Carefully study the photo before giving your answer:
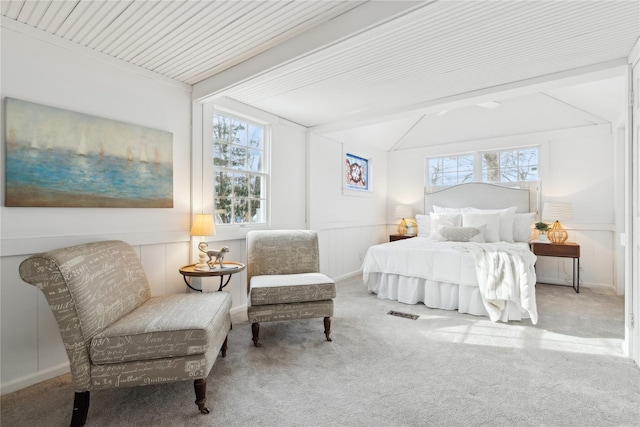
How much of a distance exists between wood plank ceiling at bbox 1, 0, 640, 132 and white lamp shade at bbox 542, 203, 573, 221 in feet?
7.85

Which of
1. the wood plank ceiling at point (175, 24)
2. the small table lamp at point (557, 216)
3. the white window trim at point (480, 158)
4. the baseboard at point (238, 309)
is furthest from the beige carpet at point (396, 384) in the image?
the white window trim at point (480, 158)

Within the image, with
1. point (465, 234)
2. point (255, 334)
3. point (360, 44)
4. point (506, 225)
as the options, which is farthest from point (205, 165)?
point (506, 225)

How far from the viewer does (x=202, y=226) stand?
2883mm

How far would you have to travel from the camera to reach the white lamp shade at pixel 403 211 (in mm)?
5844

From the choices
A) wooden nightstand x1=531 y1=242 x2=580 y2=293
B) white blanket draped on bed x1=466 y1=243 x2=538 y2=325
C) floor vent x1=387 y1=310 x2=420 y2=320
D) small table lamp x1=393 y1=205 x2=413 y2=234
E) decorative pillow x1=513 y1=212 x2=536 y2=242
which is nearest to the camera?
white blanket draped on bed x1=466 y1=243 x2=538 y2=325

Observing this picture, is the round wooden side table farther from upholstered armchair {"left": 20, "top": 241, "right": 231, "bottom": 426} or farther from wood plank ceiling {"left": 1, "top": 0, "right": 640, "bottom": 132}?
wood plank ceiling {"left": 1, "top": 0, "right": 640, "bottom": 132}

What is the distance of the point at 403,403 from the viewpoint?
5.88 ft

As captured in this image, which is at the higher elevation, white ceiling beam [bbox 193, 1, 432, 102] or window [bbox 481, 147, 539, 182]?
white ceiling beam [bbox 193, 1, 432, 102]

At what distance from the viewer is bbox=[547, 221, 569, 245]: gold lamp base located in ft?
14.5

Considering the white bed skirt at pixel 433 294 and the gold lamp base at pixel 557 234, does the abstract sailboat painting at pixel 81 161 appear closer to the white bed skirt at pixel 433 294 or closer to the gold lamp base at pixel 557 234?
the white bed skirt at pixel 433 294

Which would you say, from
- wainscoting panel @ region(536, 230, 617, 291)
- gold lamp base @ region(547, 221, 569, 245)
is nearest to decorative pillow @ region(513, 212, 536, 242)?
gold lamp base @ region(547, 221, 569, 245)

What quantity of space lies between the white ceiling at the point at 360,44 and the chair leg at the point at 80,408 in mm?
2323

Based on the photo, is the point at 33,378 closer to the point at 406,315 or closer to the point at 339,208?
the point at 406,315

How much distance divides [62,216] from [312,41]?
7.39ft
